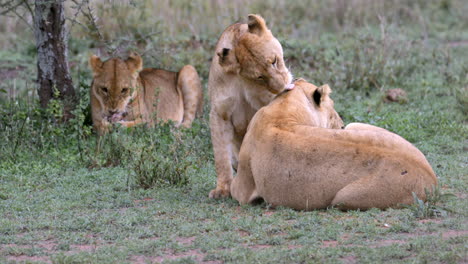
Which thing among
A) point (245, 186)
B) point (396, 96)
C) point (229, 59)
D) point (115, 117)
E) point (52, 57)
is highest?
point (229, 59)

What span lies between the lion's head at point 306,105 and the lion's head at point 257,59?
0.34ft

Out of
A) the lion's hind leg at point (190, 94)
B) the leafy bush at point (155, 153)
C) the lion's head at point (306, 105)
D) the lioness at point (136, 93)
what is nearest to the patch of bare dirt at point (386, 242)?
the lion's head at point (306, 105)

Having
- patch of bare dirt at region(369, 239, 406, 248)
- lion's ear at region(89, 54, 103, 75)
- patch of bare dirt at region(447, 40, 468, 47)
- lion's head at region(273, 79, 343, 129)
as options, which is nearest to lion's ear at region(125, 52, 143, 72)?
lion's ear at region(89, 54, 103, 75)

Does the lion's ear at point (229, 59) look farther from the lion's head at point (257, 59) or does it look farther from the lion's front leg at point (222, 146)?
the lion's front leg at point (222, 146)

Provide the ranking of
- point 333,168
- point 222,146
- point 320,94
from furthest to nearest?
point 222,146 → point 320,94 → point 333,168

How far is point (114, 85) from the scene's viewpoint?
8289 mm

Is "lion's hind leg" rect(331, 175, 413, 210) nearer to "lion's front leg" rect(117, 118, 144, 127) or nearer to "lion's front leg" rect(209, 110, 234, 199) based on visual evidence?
"lion's front leg" rect(209, 110, 234, 199)

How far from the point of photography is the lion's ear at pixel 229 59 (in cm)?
545

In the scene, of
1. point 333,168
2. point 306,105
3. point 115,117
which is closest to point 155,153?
point 306,105

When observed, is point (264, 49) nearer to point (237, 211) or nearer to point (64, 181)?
point (237, 211)

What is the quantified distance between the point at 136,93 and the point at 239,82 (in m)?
3.35

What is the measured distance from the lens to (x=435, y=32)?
14.2m

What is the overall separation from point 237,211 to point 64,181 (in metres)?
1.97

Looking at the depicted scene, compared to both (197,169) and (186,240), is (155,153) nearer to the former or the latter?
(197,169)
